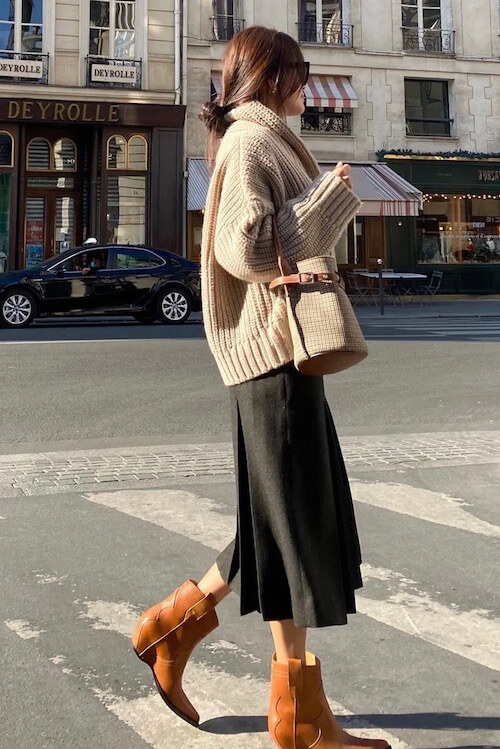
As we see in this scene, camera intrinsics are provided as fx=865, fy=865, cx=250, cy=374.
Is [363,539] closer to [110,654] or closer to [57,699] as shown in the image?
[110,654]

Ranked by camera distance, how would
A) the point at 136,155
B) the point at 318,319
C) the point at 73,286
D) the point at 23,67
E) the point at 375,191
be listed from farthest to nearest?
the point at 136,155 < the point at 375,191 < the point at 23,67 < the point at 73,286 < the point at 318,319

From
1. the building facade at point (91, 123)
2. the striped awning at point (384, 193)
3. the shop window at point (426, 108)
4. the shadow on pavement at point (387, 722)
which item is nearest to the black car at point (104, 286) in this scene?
the building facade at point (91, 123)

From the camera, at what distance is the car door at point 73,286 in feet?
52.2

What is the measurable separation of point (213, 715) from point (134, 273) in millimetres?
14273

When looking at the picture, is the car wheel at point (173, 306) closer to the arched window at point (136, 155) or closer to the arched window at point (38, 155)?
the arched window at point (136, 155)

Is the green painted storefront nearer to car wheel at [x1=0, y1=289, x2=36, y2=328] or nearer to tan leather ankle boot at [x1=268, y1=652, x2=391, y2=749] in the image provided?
car wheel at [x1=0, y1=289, x2=36, y2=328]

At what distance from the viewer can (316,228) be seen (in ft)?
6.97

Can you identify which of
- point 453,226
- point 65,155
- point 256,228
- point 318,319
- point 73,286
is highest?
point 65,155

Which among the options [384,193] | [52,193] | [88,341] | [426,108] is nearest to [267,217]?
[88,341]

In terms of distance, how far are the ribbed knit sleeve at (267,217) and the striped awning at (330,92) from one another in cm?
2304

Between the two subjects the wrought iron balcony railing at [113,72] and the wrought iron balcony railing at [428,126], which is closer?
the wrought iron balcony railing at [113,72]

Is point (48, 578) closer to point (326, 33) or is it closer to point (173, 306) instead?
point (173, 306)

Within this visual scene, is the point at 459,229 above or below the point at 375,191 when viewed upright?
→ below

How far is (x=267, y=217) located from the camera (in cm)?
211
